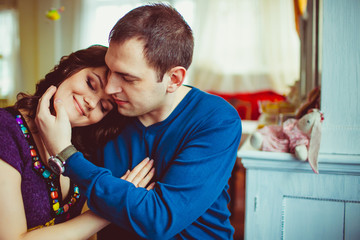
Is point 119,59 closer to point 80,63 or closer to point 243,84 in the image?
point 80,63

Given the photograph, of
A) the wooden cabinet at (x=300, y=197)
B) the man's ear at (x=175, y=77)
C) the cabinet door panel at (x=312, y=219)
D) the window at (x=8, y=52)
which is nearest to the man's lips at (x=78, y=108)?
the man's ear at (x=175, y=77)

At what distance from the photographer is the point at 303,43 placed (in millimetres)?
3205

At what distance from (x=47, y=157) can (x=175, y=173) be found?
50 cm

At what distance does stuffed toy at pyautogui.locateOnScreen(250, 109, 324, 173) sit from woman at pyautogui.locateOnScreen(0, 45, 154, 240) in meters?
0.59

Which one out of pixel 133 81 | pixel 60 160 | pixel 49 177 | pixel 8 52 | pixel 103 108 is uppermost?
pixel 8 52

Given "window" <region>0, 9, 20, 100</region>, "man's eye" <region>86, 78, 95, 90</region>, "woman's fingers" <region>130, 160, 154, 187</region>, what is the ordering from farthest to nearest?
"window" <region>0, 9, 20, 100</region>, "man's eye" <region>86, 78, 95, 90</region>, "woman's fingers" <region>130, 160, 154, 187</region>

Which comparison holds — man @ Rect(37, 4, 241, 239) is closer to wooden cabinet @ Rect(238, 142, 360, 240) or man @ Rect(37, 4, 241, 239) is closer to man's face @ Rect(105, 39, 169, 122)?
man's face @ Rect(105, 39, 169, 122)

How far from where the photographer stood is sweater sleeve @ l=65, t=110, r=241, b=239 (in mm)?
855

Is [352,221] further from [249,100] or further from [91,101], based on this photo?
[249,100]

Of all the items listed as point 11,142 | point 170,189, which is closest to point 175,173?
point 170,189

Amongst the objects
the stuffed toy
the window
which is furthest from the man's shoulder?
the window

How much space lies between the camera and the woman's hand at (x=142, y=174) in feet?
3.30

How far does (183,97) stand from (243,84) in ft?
13.8

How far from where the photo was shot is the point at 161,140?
108cm
